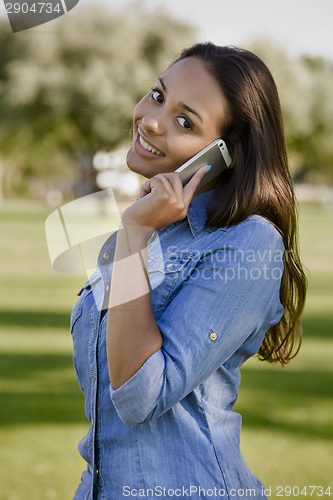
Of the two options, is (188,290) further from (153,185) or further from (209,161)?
(209,161)

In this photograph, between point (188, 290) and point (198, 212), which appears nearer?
point (188, 290)

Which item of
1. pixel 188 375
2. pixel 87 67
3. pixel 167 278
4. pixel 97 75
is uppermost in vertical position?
pixel 167 278

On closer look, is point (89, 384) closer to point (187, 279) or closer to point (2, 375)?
point (187, 279)

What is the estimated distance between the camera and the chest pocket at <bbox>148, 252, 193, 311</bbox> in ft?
5.64

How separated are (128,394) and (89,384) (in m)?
0.34

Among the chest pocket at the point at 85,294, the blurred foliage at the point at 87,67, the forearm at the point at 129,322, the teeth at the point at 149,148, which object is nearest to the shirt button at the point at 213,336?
the forearm at the point at 129,322

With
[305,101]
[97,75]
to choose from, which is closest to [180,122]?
[97,75]

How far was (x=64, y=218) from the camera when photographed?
1963 millimetres

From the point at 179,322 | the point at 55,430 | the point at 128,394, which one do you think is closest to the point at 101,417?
the point at 128,394

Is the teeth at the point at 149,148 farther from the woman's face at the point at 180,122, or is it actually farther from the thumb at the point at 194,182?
the thumb at the point at 194,182

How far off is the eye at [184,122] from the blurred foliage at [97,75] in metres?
25.1

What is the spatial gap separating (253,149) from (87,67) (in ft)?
93.0

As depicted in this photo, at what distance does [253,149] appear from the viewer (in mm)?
1905

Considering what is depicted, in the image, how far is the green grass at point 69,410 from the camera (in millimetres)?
4574
